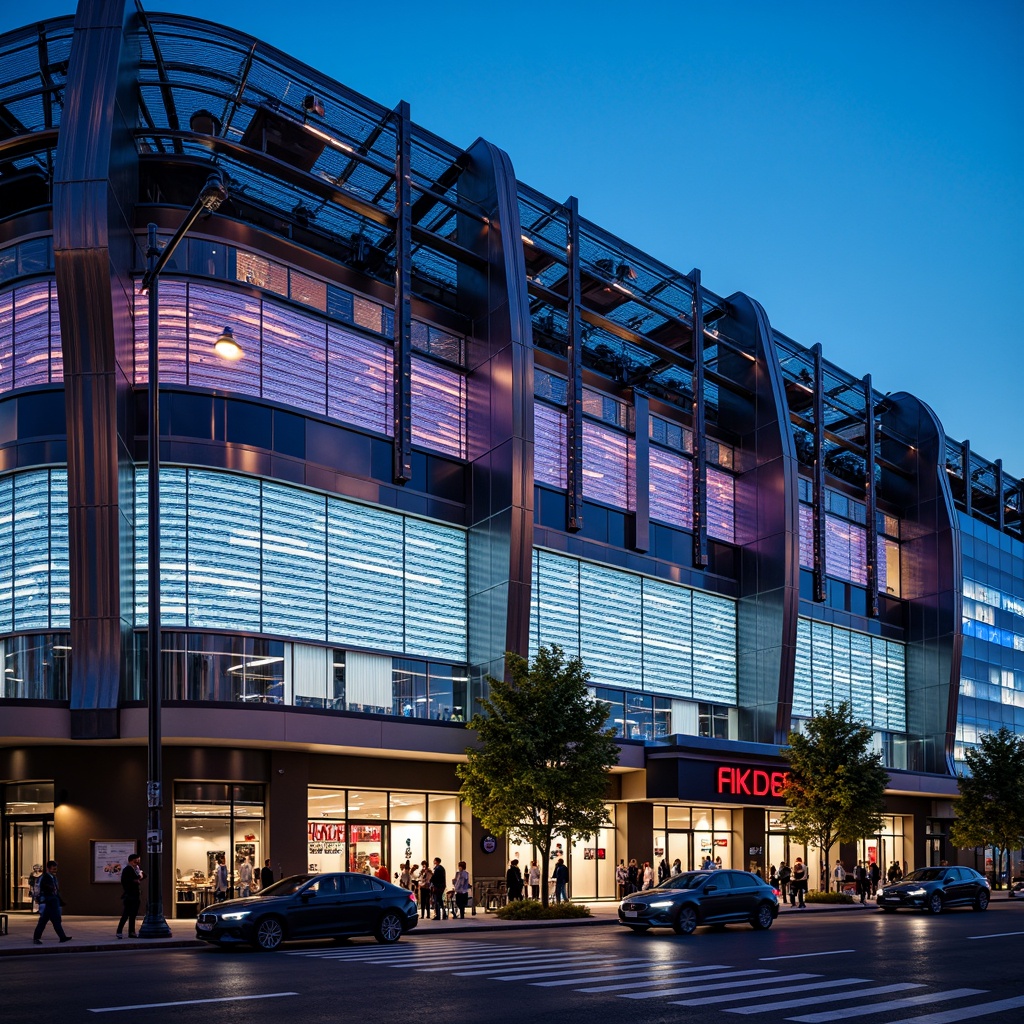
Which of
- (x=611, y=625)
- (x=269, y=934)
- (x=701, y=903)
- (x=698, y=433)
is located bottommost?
(x=701, y=903)

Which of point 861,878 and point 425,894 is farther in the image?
point 861,878

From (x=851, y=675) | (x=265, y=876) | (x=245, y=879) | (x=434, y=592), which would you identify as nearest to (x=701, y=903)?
(x=265, y=876)

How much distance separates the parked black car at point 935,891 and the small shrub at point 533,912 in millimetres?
11109

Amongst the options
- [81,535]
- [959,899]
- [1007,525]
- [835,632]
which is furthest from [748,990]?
[1007,525]

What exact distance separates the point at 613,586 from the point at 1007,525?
41322 mm

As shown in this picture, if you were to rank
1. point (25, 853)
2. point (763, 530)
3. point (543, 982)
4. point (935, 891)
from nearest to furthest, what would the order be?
point (543, 982) < point (25, 853) < point (935, 891) < point (763, 530)

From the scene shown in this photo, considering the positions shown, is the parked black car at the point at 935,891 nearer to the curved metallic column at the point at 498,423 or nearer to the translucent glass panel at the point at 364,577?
the curved metallic column at the point at 498,423

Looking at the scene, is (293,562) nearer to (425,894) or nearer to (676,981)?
(425,894)

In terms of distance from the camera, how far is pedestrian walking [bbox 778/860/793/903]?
156ft

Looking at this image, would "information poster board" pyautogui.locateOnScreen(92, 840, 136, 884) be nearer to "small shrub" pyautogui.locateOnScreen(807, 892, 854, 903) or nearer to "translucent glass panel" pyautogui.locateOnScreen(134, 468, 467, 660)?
"translucent glass panel" pyautogui.locateOnScreen(134, 468, 467, 660)

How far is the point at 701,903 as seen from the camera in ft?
95.4

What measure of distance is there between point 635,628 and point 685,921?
1749 centimetres

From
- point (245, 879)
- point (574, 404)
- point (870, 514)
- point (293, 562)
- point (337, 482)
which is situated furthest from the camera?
point (870, 514)

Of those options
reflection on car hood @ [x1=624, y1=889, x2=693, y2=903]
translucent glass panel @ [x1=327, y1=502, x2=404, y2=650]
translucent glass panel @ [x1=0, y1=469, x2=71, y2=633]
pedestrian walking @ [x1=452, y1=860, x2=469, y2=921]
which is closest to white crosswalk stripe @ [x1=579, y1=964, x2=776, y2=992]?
reflection on car hood @ [x1=624, y1=889, x2=693, y2=903]
